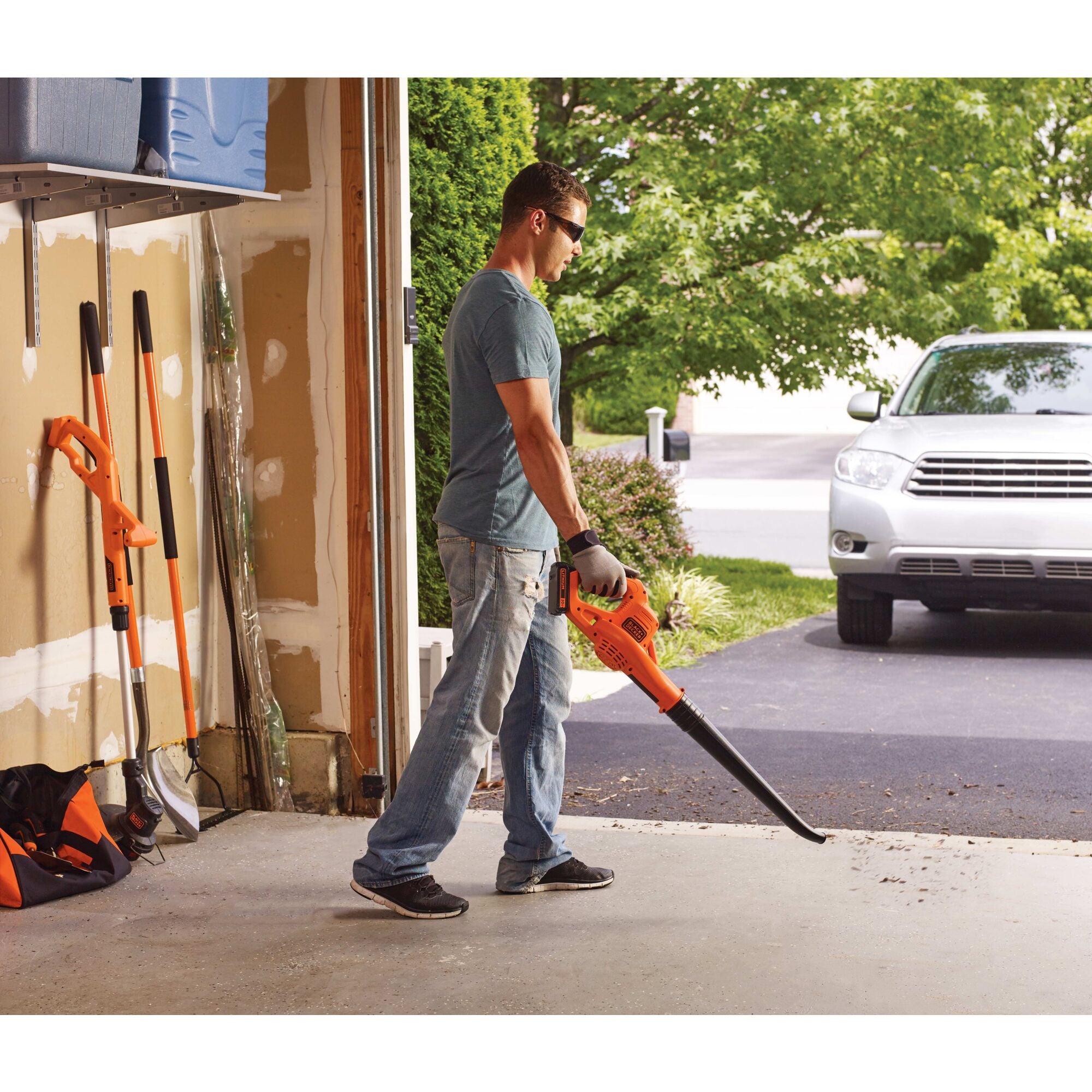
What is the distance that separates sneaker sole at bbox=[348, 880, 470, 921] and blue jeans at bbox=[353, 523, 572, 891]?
0.02 meters

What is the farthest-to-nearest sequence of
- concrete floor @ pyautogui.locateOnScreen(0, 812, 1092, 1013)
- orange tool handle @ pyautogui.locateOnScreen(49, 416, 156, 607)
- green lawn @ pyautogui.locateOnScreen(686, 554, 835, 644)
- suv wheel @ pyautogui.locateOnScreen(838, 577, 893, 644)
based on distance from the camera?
green lawn @ pyautogui.locateOnScreen(686, 554, 835, 644)
suv wheel @ pyautogui.locateOnScreen(838, 577, 893, 644)
orange tool handle @ pyautogui.locateOnScreen(49, 416, 156, 607)
concrete floor @ pyautogui.locateOnScreen(0, 812, 1092, 1013)

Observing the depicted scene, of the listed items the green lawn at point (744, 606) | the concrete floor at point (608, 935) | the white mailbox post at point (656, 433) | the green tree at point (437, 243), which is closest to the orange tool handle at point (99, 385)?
the concrete floor at point (608, 935)

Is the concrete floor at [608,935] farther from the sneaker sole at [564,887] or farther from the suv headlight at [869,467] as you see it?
the suv headlight at [869,467]

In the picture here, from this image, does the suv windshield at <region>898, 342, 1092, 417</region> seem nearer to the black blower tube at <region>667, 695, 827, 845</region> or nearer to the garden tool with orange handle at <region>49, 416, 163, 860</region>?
the black blower tube at <region>667, 695, 827, 845</region>

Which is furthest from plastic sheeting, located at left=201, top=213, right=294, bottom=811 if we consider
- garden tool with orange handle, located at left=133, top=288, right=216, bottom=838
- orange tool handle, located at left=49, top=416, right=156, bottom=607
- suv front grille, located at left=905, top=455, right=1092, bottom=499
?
suv front grille, located at left=905, top=455, right=1092, bottom=499

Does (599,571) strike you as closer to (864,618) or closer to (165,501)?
(165,501)

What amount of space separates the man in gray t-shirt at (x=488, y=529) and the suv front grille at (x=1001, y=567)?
503cm

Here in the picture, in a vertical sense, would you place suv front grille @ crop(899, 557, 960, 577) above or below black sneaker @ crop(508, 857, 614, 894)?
above

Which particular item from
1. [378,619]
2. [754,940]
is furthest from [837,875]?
[378,619]

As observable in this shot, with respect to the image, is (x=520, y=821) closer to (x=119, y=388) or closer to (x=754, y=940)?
(x=754, y=940)

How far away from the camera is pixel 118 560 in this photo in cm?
479

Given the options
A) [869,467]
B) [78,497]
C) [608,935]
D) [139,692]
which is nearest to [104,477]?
[78,497]

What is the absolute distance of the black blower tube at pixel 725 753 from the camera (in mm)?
3975

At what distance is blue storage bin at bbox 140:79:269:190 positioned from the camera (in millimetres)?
4621
